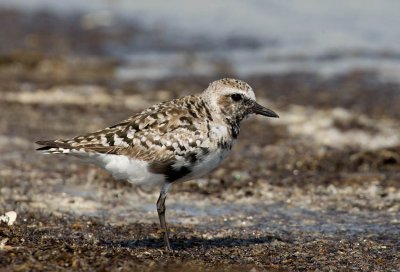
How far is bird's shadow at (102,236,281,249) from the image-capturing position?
7500 millimetres

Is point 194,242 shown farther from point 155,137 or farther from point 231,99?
point 231,99

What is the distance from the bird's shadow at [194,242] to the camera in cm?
750

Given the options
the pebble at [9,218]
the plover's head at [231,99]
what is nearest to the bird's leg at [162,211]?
the plover's head at [231,99]

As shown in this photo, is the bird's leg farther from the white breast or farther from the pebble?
the pebble

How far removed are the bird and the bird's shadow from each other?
0.34 meters

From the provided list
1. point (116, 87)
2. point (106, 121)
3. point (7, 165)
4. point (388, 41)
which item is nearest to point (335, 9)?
point (388, 41)

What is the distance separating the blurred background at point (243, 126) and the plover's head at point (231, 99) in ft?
3.79

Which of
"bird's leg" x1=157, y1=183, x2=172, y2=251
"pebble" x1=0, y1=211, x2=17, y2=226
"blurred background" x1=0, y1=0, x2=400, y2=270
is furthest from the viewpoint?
"blurred background" x1=0, y1=0, x2=400, y2=270

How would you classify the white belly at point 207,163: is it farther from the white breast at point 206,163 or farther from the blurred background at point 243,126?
the blurred background at point 243,126

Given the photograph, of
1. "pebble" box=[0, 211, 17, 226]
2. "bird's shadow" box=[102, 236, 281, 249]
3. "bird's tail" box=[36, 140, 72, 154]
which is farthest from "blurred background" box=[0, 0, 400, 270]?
"bird's tail" box=[36, 140, 72, 154]

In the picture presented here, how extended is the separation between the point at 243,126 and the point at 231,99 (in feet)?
16.9

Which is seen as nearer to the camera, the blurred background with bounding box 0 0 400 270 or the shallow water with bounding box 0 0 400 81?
the blurred background with bounding box 0 0 400 270

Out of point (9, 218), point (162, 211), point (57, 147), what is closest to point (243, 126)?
point (162, 211)

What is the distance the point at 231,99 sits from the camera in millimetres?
7496
